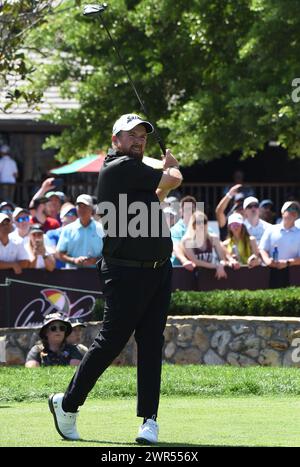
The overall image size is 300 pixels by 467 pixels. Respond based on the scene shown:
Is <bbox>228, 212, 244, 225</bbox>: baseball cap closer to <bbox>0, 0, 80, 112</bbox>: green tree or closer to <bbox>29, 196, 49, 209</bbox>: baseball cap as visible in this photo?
<bbox>29, 196, 49, 209</bbox>: baseball cap

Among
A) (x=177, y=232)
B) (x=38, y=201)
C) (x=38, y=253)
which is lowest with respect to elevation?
(x=38, y=253)

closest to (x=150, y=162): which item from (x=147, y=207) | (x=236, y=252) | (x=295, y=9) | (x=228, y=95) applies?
(x=147, y=207)

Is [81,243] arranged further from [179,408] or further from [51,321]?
[179,408]

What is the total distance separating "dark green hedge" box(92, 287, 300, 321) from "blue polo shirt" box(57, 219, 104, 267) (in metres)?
1.02

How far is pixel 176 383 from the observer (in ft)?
32.2

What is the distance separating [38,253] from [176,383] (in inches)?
206

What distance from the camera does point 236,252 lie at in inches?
627

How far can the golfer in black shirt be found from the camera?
6.91 m

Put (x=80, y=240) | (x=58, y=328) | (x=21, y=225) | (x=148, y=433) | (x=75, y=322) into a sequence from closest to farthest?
(x=148, y=433) < (x=58, y=328) < (x=75, y=322) < (x=80, y=240) < (x=21, y=225)

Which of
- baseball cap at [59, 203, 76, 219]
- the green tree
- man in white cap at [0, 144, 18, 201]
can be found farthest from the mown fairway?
man in white cap at [0, 144, 18, 201]
